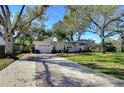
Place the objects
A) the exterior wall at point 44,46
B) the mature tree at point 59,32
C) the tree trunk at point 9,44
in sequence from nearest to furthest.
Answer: the tree trunk at point 9,44 → the exterior wall at point 44,46 → the mature tree at point 59,32

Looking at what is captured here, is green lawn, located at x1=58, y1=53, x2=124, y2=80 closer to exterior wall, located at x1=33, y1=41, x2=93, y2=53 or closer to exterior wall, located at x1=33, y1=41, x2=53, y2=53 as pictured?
exterior wall, located at x1=33, y1=41, x2=53, y2=53

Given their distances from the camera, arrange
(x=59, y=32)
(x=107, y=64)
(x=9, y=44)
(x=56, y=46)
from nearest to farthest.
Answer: (x=107, y=64) < (x=9, y=44) < (x=56, y=46) < (x=59, y=32)

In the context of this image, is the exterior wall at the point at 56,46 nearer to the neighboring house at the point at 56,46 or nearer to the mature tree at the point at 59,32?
the neighboring house at the point at 56,46

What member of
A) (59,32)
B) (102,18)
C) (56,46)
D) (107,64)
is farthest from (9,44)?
(59,32)

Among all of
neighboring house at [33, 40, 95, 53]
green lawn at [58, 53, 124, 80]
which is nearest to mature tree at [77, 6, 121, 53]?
neighboring house at [33, 40, 95, 53]

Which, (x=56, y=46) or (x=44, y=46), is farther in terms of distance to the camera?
(x=56, y=46)

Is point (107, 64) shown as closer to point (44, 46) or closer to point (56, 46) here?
point (44, 46)

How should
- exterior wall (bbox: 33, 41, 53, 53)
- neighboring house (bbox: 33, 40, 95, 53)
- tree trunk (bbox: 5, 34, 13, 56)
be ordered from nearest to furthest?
tree trunk (bbox: 5, 34, 13, 56) < exterior wall (bbox: 33, 41, 53, 53) < neighboring house (bbox: 33, 40, 95, 53)

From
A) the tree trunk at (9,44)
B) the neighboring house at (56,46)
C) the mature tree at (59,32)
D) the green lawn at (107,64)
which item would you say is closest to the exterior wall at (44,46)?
the neighboring house at (56,46)

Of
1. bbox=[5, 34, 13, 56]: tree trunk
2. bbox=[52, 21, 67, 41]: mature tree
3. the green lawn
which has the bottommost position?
the green lawn

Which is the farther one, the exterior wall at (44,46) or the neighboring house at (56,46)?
the neighboring house at (56,46)

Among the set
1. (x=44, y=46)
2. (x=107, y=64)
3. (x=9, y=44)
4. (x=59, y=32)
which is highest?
(x=59, y=32)
